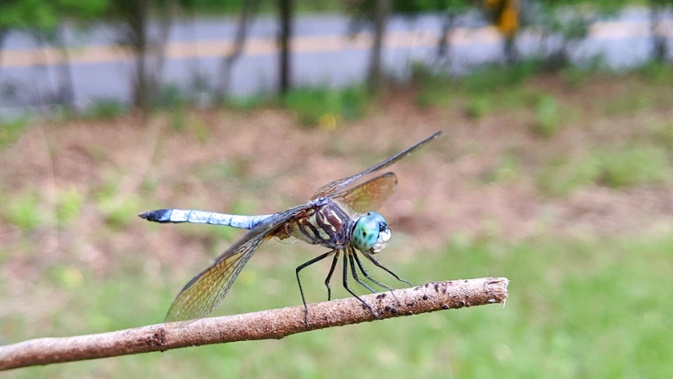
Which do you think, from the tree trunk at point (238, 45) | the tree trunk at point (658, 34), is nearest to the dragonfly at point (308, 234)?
the tree trunk at point (238, 45)

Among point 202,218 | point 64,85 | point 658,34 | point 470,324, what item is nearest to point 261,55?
point 64,85

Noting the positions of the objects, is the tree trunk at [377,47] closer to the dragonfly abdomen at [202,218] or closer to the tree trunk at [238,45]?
the tree trunk at [238,45]

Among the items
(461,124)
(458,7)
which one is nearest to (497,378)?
(461,124)

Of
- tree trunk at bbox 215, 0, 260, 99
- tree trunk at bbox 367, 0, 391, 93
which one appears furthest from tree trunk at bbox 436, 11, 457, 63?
tree trunk at bbox 215, 0, 260, 99

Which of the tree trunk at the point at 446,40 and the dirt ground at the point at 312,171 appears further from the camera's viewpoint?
the tree trunk at the point at 446,40

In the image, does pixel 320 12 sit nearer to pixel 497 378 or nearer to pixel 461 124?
pixel 461 124

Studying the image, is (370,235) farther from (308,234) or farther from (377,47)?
(377,47)
